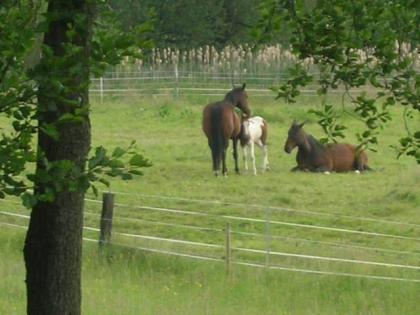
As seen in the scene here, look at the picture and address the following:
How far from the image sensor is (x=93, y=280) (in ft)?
35.4

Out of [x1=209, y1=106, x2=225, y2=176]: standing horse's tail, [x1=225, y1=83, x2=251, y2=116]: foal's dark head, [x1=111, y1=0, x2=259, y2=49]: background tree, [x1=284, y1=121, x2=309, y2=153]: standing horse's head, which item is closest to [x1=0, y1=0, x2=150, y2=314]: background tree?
[x1=209, y1=106, x2=225, y2=176]: standing horse's tail

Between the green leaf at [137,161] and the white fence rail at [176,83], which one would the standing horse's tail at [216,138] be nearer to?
the white fence rail at [176,83]

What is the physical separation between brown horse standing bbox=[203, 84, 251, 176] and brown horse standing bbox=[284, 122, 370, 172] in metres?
1.08

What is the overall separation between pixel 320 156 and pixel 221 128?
186 centimetres

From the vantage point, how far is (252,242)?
12945mm

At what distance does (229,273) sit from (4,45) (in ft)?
26.4

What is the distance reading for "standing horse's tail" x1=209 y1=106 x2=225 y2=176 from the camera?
755 inches

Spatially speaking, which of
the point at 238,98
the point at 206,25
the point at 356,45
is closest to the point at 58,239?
the point at 356,45

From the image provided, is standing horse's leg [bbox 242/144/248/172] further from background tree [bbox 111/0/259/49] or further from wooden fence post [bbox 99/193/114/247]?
background tree [bbox 111/0/259/49]

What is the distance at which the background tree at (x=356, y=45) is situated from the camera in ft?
14.9

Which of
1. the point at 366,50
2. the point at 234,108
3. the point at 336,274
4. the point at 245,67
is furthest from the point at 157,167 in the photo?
the point at 366,50

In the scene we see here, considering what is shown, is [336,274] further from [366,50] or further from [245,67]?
[245,67]

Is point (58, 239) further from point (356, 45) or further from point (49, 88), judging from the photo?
point (356, 45)

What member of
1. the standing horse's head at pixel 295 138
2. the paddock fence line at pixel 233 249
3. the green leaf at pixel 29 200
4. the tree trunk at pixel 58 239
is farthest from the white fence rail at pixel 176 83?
the green leaf at pixel 29 200
